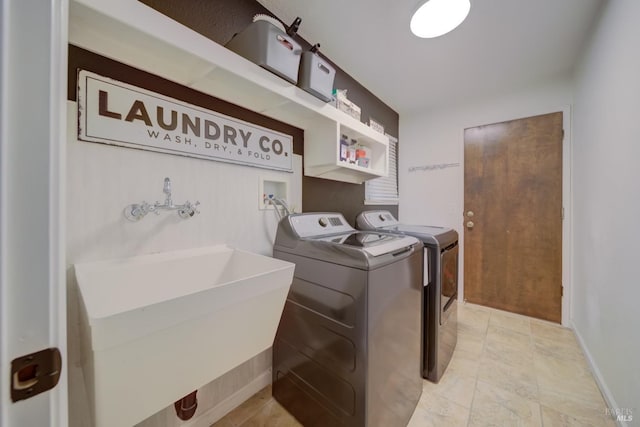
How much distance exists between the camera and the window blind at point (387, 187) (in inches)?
106

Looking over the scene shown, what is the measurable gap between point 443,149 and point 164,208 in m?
3.10

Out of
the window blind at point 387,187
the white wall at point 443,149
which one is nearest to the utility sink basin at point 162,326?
the window blind at point 387,187

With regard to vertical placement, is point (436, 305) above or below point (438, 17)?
below

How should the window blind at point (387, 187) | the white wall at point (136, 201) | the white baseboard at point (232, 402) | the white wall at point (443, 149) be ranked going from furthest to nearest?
the window blind at point (387, 187), the white wall at point (443, 149), the white baseboard at point (232, 402), the white wall at point (136, 201)

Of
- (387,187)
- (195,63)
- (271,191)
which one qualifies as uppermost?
(195,63)

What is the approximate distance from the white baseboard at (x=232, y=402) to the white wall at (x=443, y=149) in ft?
8.15

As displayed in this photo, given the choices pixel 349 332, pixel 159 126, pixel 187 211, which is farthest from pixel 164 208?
pixel 349 332

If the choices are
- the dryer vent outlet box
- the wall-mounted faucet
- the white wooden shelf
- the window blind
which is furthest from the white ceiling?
the wall-mounted faucet

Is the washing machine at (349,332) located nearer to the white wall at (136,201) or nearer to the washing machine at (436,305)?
the washing machine at (436,305)

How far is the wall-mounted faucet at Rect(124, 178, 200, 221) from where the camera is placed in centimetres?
99

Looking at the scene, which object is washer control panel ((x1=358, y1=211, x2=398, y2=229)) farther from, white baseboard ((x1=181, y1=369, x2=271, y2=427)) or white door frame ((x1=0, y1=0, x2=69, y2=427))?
white door frame ((x1=0, y1=0, x2=69, y2=427))

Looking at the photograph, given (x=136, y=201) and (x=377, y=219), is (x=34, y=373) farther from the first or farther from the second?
(x=377, y=219)

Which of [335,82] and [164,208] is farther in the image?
[335,82]

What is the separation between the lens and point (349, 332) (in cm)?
106
